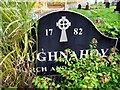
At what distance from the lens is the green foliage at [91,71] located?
7.52 ft

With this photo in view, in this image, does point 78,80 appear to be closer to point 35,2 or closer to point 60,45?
point 60,45

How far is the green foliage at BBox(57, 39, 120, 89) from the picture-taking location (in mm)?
2291

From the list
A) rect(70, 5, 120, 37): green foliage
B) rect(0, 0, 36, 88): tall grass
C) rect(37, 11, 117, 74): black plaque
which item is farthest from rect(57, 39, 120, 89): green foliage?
rect(0, 0, 36, 88): tall grass

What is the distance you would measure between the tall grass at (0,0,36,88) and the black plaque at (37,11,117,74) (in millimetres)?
113

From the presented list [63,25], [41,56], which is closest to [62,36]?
[63,25]

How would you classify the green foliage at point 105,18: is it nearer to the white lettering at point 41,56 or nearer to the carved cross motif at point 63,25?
the carved cross motif at point 63,25

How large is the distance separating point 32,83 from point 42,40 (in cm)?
46

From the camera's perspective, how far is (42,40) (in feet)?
7.80

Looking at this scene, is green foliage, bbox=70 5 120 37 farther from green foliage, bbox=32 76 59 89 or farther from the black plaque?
green foliage, bbox=32 76 59 89

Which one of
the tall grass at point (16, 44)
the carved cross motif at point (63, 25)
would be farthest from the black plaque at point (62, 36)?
the tall grass at point (16, 44)

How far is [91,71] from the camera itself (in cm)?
234

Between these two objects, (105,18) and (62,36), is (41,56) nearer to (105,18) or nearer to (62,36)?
(62,36)

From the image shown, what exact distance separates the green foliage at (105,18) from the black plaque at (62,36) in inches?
2.8

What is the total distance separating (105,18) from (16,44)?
3.15 ft
